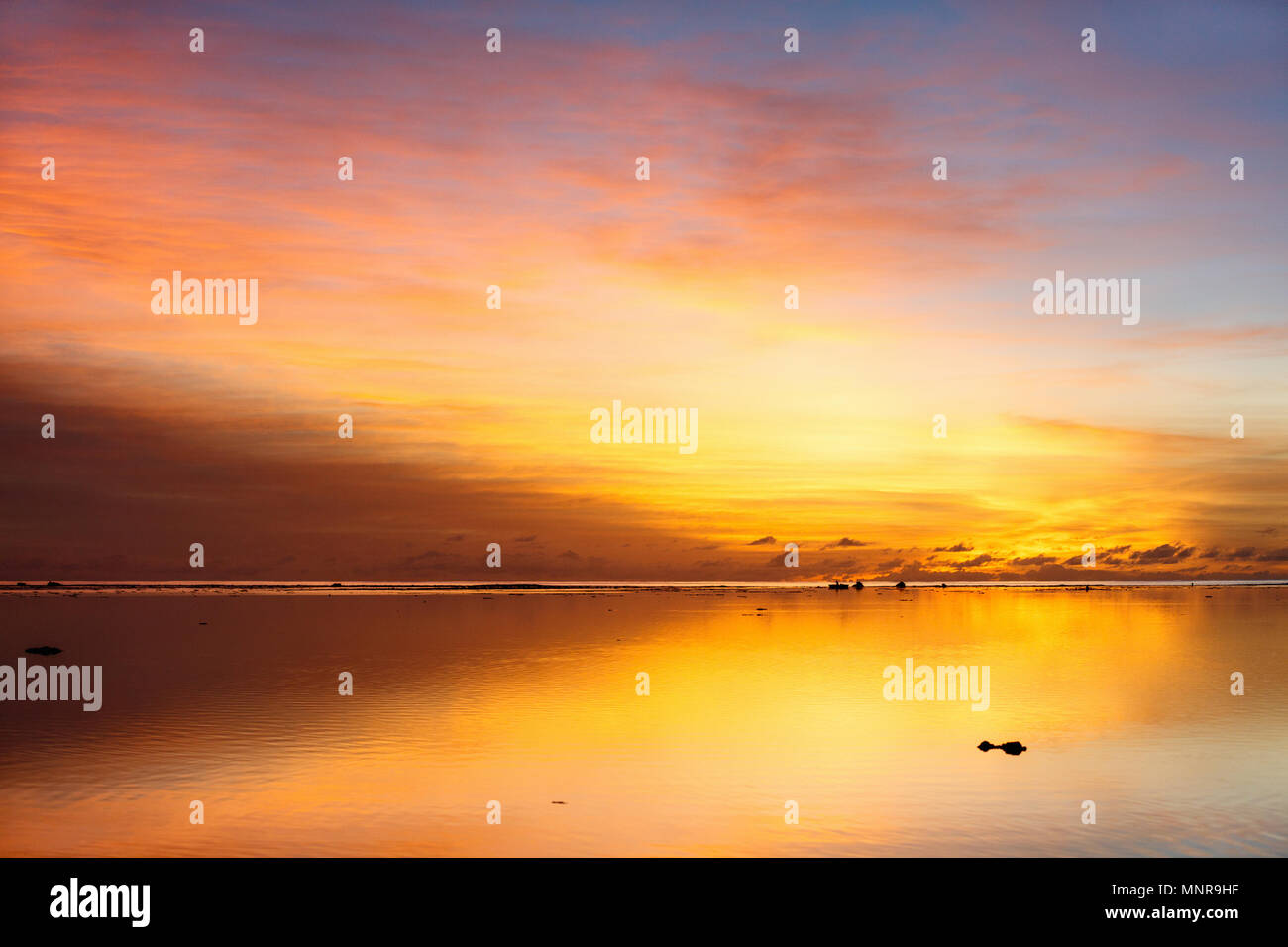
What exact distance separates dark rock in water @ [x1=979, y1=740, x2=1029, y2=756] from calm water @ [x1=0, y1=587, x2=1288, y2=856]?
0.29 m

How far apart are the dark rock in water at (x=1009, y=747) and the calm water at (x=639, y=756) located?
286 mm

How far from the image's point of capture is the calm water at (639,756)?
891 inches

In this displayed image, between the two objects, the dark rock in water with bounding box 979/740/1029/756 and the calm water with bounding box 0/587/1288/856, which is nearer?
the calm water with bounding box 0/587/1288/856

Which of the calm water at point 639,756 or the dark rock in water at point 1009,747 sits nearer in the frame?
the calm water at point 639,756

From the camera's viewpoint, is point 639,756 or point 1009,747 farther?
point 1009,747

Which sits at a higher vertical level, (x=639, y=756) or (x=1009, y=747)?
(x=639, y=756)

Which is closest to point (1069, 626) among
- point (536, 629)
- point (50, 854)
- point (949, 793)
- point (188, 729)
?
point (536, 629)

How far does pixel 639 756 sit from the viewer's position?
31.0 metres

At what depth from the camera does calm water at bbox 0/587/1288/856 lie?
2262 cm

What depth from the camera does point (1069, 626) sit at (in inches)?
3602

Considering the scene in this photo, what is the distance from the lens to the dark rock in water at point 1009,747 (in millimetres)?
31859

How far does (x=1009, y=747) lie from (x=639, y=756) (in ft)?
35.8
